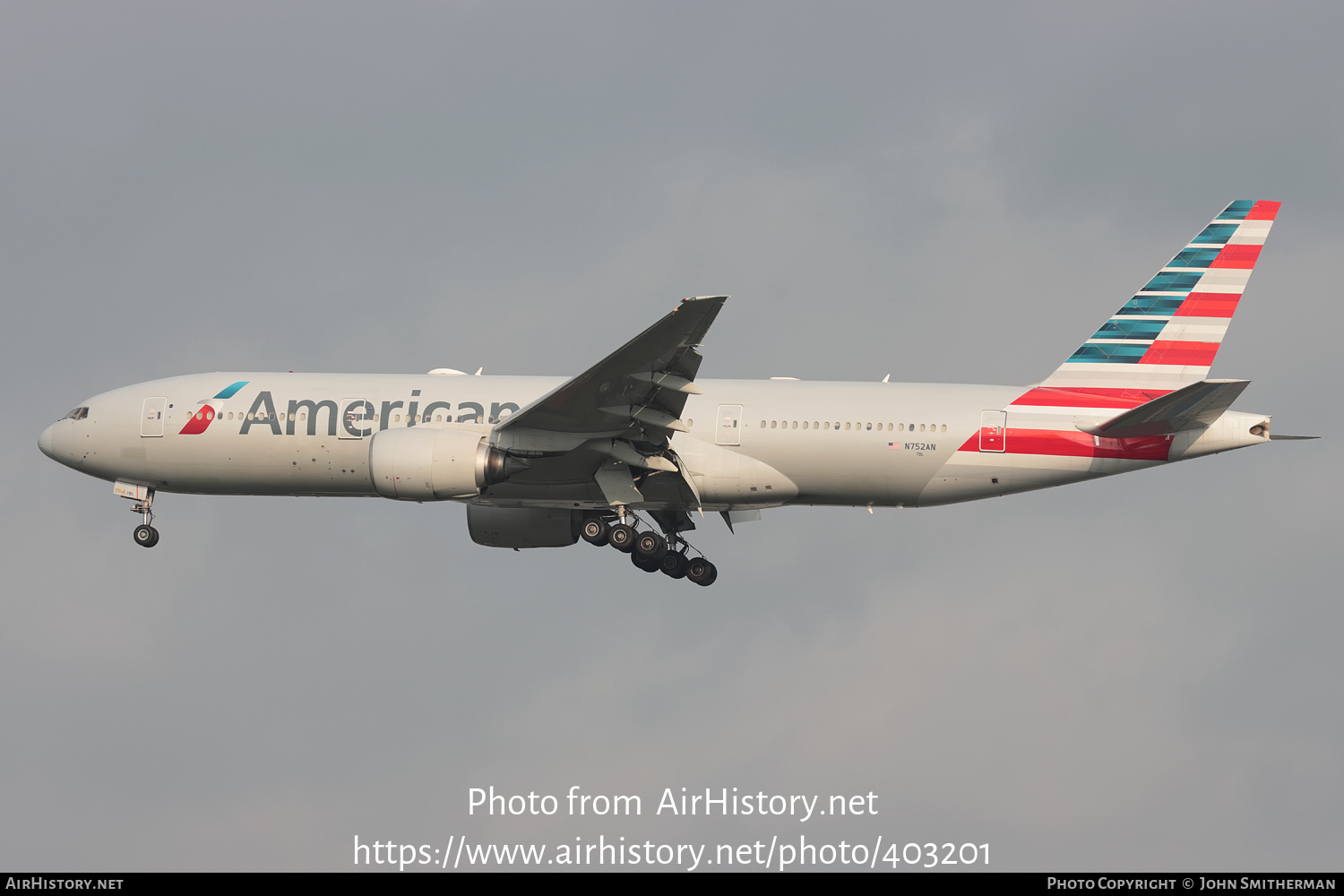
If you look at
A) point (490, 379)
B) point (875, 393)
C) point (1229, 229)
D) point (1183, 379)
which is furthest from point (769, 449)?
point (1229, 229)

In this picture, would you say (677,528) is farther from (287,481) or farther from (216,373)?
(216,373)

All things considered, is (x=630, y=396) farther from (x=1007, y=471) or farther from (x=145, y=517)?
(x=145, y=517)

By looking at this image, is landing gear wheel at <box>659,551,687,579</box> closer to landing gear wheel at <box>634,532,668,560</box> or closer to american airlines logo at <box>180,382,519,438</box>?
landing gear wheel at <box>634,532,668,560</box>

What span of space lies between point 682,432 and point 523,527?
22.6 ft

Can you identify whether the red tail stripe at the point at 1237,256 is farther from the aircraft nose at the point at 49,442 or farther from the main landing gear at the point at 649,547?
the aircraft nose at the point at 49,442

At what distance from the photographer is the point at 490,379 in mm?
38344

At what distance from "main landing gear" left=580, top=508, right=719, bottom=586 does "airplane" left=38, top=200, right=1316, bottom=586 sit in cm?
5

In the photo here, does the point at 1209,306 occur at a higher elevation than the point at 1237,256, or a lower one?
lower

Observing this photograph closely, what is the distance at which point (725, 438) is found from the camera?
1428 inches

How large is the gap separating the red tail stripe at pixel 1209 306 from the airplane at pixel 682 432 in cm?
5

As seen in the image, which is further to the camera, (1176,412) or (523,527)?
(523,527)

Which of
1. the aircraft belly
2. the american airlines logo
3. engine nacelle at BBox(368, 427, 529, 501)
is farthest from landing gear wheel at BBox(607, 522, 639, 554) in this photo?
the aircraft belly

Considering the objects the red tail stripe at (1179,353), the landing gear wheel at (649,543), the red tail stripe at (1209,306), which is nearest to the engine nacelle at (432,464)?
the landing gear wheel at (649,543)

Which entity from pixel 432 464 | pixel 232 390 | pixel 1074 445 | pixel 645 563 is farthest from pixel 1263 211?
pixel 232 390
